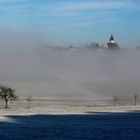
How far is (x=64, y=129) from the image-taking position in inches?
3836

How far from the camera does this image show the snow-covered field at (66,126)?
279ft

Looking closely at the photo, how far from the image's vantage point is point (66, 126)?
104062 millimetres

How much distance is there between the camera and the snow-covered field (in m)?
85.2

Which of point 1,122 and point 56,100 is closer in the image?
point 1,122

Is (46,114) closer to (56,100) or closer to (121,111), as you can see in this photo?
(121,111)

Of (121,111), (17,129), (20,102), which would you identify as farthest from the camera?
(20,102)

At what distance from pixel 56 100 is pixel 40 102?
30.2ft

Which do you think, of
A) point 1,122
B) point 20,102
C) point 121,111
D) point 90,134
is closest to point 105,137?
point 90,134

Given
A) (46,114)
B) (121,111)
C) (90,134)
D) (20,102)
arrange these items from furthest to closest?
(20,102) → (121,111) → (46,114) → (90,134)

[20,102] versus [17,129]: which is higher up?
[20,102]

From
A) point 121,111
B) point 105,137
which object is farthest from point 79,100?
point 105,137

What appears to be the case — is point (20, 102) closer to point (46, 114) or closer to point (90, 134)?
point (46, 114)

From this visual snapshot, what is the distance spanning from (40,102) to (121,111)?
39.4 meters

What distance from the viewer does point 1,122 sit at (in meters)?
114
